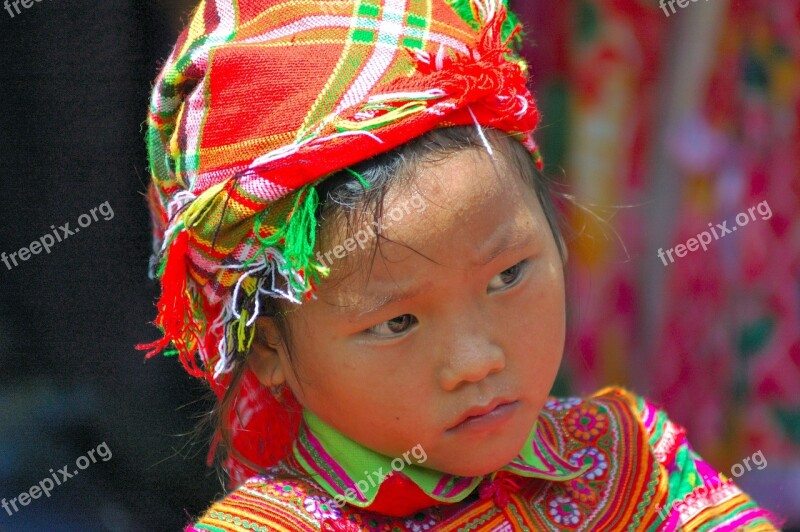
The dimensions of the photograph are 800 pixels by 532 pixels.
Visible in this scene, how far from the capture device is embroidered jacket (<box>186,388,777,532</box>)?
4.68 ft

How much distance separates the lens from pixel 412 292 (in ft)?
4.16

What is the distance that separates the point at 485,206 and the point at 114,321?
3.06 feet

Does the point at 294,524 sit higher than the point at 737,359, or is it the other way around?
the point at 294,524

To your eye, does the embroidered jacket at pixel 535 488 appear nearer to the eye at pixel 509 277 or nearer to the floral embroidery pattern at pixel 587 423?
the floral embroidery pattern at pixel 587 423

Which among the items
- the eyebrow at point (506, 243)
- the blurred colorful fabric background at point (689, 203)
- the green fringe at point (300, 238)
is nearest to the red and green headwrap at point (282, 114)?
the green fringe at point (300, 238)

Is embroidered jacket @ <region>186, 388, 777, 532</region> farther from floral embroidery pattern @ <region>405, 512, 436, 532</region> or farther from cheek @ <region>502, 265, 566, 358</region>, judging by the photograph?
cheek @ <region>502, 265, 566, 358</region>

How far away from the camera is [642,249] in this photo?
217 cm

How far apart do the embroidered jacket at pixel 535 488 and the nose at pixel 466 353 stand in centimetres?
21

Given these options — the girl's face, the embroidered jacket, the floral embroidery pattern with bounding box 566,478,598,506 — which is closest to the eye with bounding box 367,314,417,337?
the girl's face

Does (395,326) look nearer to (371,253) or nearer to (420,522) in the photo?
(371,253)

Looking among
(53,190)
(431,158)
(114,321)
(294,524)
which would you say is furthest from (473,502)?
(53,190)

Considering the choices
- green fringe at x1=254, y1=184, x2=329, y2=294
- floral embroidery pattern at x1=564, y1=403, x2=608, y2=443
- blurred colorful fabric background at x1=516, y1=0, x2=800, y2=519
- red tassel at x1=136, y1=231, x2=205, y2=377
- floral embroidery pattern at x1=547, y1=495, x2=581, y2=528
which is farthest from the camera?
blurred colorful fabric background at x1=516, y1=0, x2=800, y2=519

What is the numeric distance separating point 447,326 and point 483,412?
0.45ft

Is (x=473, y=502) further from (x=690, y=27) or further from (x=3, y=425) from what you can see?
(x=690, y=27)
